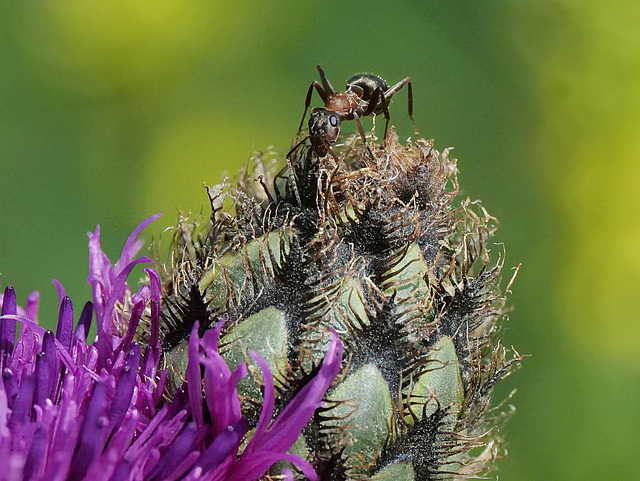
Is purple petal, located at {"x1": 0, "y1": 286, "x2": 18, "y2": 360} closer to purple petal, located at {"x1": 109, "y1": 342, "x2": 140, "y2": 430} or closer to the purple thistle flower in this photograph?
the purple thistle flower

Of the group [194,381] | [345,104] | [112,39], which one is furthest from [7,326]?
[112,39]

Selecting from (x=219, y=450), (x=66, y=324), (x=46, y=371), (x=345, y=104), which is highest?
(x=345, y=104)

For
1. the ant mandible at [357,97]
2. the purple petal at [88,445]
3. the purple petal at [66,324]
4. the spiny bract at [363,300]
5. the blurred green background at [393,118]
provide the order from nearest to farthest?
the purple petal at [88,445] → the spiny bract at [363,300] → the purple petal at [66,324] → the ant mandible at [357,97] → the blurred green background at [393,118]

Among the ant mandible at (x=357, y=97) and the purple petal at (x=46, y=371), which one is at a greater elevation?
the ant mandible at (x=357, y=97)

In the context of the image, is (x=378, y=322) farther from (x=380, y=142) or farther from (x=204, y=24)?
(x=204, y=24)

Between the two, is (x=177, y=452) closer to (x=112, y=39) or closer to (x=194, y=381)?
(x=194, y=381)

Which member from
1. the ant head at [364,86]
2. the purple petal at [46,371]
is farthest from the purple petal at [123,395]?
the ant head at [364,86]

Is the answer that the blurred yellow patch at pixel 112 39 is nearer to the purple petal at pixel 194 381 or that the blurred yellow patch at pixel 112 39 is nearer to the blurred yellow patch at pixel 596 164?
the blurred yellow patch at pixel 596 164
